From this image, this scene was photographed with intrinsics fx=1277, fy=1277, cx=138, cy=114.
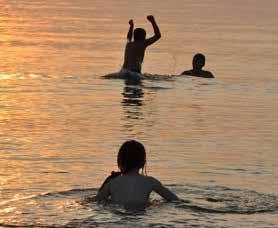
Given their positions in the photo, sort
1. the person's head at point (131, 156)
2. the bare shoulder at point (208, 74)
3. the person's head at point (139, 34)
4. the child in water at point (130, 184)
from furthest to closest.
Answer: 1. the person's head at point (139, 34)
2. the bare shoulder at point (208, 74)
3. the child in water at point (130, 184)
4. the person's head at point (131, 156)

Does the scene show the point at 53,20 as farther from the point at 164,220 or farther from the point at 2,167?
the point at 164,220

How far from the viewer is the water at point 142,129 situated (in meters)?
13.5

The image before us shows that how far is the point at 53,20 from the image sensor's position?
53.2 meters

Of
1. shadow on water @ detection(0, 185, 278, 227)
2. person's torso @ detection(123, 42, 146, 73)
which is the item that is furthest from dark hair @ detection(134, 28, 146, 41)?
shadow on water @ detection(0, 185, 278, 227)

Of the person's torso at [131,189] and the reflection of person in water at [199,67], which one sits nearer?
the person's torso at [131,189]

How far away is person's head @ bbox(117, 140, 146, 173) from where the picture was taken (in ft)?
42.9

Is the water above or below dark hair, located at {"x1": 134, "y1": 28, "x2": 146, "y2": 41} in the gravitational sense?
below

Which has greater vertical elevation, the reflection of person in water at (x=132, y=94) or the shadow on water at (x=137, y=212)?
the reflection of person in water at (x=132, y=94)

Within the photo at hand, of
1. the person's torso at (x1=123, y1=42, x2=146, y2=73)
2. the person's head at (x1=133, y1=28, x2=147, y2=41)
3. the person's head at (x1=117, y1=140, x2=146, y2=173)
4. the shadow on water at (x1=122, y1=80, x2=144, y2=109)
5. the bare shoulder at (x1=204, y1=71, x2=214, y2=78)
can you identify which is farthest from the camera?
the person's head at (x1=133, y1=28, x2=147, y2=41)

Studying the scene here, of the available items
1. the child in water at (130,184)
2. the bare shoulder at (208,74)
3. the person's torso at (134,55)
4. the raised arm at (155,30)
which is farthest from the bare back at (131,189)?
the bare shoulder at (208,74)

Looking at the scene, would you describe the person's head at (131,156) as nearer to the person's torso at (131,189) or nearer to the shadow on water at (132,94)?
the person's torso at (131,189)

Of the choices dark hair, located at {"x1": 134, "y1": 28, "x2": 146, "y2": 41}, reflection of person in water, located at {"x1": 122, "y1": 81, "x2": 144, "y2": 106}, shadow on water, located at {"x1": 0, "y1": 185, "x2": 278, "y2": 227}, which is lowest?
shadow on water, located at {"x1": 0, "y1": 185, "x2": 278, "y2": 227}

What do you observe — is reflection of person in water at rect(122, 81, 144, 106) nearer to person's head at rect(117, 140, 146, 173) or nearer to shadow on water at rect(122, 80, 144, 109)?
shadow on water at rect(122, 80, 144, 109)

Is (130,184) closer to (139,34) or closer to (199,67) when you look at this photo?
(199,67)
